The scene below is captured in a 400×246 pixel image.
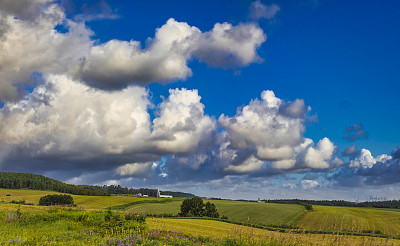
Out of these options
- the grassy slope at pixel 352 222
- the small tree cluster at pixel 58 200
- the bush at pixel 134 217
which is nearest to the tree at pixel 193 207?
the grassy slope at pixel 352 222

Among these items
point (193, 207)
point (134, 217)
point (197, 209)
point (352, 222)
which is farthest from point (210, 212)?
point (134, 217)

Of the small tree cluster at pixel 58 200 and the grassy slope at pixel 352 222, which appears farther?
the small tree cluster at pixel 58 200

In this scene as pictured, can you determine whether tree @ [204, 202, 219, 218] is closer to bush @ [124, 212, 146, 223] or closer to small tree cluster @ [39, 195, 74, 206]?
bush @ [124, 212, 146, 223]

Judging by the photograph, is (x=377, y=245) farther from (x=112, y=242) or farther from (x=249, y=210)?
(x=249, y=210)

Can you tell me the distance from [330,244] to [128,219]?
1496 cm

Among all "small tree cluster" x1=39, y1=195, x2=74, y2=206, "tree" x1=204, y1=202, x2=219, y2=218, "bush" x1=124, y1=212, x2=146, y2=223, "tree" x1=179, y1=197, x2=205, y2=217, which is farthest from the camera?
"small tree cluster" x1=39, y1=195, x2=74, y2=206

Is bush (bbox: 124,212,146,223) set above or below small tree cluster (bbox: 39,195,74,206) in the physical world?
above

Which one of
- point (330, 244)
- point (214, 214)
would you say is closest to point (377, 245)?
point (330, 244)

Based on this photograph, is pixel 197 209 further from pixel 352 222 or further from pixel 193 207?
pixel 352 222

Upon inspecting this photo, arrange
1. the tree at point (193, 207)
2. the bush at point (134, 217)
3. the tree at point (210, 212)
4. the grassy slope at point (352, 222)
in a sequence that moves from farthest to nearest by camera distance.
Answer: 1. the tree at point (210, 212)
2. the tree at point (193, 207)
3. the grassy slope at point (352, 222)
4. the bush at point (134, 217)

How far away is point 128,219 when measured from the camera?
2238 cm

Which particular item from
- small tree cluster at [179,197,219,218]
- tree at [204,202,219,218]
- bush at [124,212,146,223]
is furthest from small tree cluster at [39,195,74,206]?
Result: bush at [124,212,146,223]

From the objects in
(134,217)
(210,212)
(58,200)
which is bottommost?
(58,200)

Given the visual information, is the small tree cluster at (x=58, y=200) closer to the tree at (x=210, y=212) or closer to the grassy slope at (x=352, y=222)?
the tree at (x=210, y=212)
